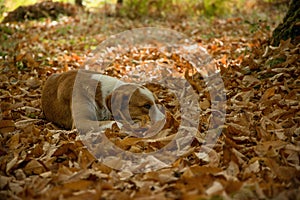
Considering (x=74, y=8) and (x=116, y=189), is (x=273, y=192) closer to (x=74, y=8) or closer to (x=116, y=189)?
(x=116, y=189)

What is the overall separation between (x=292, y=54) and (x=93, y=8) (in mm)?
13298

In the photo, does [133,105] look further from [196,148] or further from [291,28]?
[291,28]

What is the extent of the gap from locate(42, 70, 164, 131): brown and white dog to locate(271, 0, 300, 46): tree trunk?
8.95 feet

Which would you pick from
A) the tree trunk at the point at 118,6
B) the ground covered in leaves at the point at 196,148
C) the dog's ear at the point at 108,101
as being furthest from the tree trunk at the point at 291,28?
the tree trunk at the point at 118,6

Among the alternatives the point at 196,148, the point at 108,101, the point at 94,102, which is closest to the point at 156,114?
the point at 108,101

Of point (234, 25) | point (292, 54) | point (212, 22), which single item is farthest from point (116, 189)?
point (212, 22)

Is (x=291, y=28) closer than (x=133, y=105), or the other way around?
(x=133, y=105)

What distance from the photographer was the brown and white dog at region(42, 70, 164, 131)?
14.9 ft

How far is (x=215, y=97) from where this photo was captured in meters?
5.11

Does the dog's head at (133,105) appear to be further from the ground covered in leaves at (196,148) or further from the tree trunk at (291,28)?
the tree trunk at (291,28)

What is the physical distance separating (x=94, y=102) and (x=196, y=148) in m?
1.68

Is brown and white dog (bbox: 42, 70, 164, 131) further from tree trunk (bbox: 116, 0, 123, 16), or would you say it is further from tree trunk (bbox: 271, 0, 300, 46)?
tree trunk (bbox: 116, 0, 123, 16)

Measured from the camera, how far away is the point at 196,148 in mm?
3623

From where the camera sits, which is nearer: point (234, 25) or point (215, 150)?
point (215, 150)
